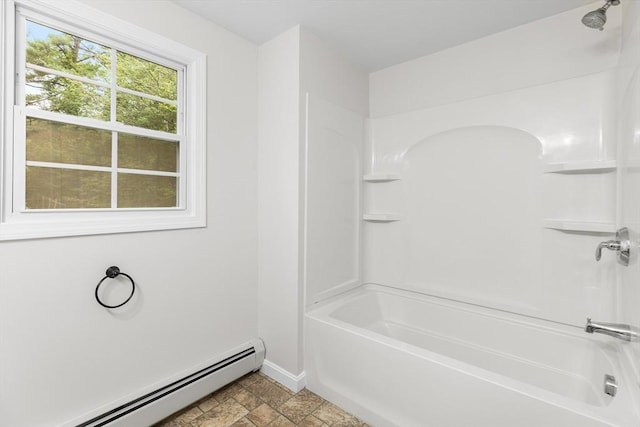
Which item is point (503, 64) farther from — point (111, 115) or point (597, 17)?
point (111, 115)

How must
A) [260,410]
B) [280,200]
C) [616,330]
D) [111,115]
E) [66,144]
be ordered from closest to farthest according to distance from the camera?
[616,330]
[66,144]
[111,115]
[260,410]
[280,200]

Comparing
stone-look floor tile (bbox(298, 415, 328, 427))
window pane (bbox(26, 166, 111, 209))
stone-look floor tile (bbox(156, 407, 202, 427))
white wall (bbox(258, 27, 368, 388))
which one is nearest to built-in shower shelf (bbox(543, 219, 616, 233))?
white wall (bbox(258, 27, 368, 388))

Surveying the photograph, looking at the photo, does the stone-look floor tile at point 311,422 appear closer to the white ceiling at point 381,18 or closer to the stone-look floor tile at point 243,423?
the stone-look floor tile at point 243,423

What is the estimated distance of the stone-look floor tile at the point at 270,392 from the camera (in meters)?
1.93

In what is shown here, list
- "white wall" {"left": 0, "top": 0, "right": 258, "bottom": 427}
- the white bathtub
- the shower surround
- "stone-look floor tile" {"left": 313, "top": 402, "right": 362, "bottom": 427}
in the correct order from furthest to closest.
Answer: "stone-look floor tile" {"left": 313, "top": 402, "right": 362, "bottom": 427}, the shower surround, "white wall" {"left": 0, "top": 0, "right": 258, "bottom": 427}, the white bathtub

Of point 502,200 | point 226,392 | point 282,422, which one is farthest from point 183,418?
point 502,200

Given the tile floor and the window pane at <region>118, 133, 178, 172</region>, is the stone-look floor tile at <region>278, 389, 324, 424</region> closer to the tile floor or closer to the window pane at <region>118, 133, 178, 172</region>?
the tile floor

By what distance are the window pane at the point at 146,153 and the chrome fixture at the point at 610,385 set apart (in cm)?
261

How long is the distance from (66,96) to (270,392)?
2.07m

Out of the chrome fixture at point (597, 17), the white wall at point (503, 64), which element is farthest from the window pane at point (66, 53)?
the chrome fixture at point (597, 17)

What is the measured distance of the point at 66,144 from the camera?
149 centimetres

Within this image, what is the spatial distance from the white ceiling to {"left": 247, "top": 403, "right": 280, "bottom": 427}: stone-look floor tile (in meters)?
2.45

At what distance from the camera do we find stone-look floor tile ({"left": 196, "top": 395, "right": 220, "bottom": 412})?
6.06 ft

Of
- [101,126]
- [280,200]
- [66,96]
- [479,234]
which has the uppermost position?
[66,96]
